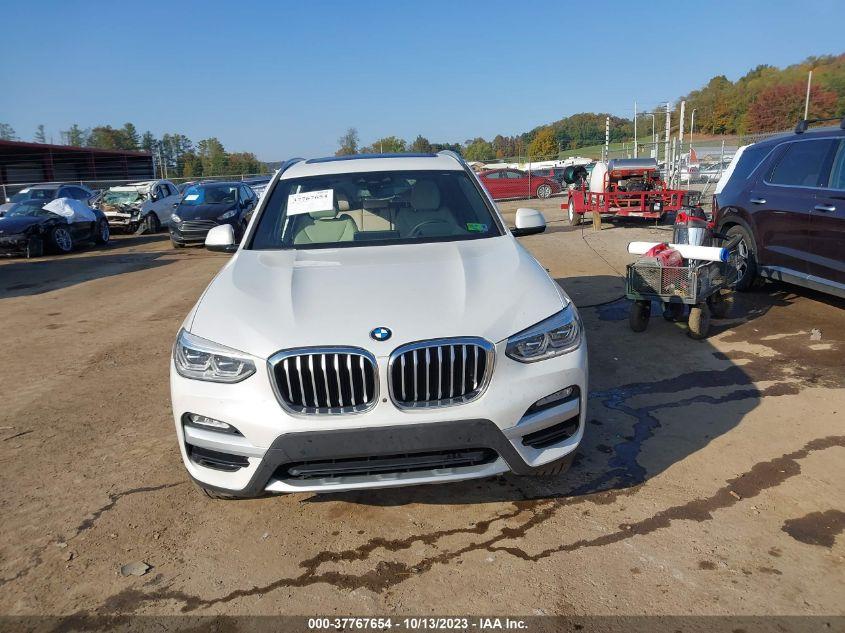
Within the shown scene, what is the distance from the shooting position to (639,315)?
6.28 meters

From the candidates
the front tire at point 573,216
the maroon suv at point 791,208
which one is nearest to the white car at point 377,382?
the maroon suv at point 791,208

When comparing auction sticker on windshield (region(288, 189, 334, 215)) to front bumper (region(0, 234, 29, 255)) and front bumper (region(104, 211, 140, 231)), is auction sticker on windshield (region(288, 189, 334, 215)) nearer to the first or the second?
front bumper (region(0, 234, 29, 255))

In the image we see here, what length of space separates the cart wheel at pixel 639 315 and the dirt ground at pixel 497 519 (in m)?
0.85

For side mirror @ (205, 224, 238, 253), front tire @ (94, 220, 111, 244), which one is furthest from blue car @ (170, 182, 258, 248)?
side mirror @ (205, 224, 238, 253)

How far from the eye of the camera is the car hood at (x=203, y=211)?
15742mm

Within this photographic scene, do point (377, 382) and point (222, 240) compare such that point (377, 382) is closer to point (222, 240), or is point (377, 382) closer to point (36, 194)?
point (222, 240)

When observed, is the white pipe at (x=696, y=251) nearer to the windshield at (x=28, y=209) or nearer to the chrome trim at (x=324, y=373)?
the chrome trim at (x=324, y=373)

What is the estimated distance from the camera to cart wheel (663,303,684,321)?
6375mm

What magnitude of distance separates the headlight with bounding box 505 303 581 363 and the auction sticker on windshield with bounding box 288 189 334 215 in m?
2.02

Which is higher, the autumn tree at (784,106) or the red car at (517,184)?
the autumn tree at (784,106)

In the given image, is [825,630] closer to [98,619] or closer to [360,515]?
[360,515]

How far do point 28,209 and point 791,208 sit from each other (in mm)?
17075

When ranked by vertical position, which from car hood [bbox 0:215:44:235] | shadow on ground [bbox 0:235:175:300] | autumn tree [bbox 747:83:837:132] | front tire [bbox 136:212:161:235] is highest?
autumn tree [bbox 747:83:837:132]

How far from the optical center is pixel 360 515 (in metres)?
3.30
